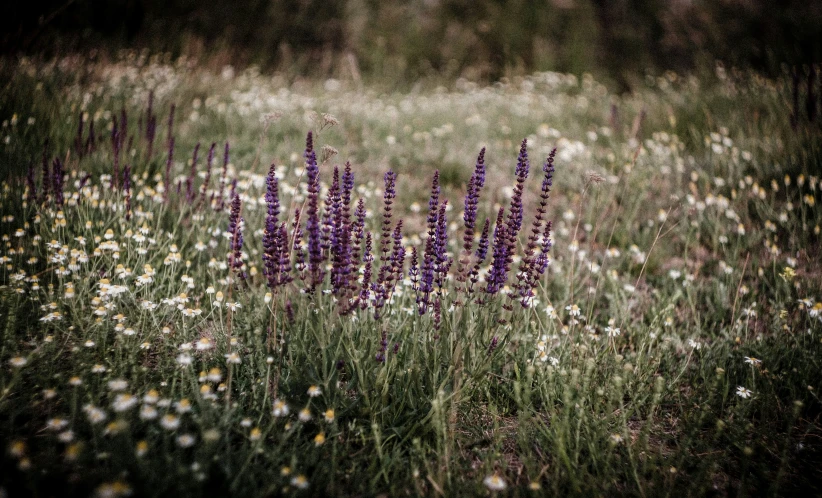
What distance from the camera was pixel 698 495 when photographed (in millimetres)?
1753

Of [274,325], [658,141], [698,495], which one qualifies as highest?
[658,141]

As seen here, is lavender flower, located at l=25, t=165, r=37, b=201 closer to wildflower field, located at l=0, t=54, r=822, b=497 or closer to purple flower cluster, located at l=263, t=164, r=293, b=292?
wildflower field, located at l=0, t=54, r=822, b=497

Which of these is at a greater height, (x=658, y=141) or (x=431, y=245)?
(x=658, y=141)

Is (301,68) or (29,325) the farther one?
(301,68)

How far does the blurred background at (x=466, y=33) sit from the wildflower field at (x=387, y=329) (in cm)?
497

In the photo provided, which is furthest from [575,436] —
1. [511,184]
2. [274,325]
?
[511,184]

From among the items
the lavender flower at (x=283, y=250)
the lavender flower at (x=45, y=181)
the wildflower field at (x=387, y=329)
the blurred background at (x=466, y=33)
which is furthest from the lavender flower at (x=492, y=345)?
the blurred background at (x=466, y=33)

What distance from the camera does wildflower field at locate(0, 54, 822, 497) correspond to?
67.2 inches

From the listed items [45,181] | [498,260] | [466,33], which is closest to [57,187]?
[45,181]

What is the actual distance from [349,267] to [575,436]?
3.92ft

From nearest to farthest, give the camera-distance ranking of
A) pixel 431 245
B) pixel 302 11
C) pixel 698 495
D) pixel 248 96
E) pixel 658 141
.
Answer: pixel 698 495 → pixel 431 245 → pixel 658 141 → pixel 248 96 → pixel 302 11

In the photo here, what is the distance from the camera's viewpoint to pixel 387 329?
221cm

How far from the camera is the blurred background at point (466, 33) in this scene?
8.71 meters

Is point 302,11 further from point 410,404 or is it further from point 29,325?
point 410,404
